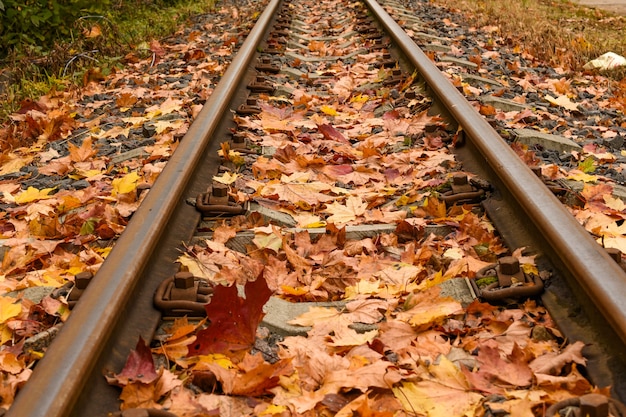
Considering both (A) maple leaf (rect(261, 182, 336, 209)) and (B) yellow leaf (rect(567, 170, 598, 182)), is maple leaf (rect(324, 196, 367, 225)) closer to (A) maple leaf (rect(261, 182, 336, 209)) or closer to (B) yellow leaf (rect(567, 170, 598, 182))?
(A) maple leaf (rect(261, 182, 336, 209))

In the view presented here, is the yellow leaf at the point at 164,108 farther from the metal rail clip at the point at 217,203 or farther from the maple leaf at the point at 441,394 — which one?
the maple leaf at the point at 441,394

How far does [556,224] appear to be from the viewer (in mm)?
2717

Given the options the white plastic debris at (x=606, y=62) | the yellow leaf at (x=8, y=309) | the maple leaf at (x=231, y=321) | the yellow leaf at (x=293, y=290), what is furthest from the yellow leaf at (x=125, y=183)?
the white plastic debris at (x=606, y=62)

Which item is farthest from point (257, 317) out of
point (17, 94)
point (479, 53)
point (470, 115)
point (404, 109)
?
point (479, 53)

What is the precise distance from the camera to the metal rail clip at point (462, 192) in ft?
11.3

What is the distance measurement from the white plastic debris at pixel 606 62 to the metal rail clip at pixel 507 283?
489cm

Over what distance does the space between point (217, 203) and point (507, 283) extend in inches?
56.6

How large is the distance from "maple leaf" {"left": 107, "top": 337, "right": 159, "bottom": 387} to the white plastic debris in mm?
5871

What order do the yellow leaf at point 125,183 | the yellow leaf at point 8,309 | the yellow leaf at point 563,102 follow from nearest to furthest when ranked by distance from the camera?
the yellow leaf at point 8,309 < the yellow leaf at point 125,183 < the yellow leaf at point 563,102

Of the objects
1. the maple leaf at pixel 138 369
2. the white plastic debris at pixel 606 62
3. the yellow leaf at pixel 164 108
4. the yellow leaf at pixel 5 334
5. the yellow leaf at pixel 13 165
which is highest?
the maple leaf at pixel 138 369

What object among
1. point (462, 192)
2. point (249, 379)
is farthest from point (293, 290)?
point (462, 192)

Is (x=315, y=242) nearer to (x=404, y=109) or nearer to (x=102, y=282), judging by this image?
(x=102, y=282)

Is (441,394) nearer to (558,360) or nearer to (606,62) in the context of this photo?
(558,360)

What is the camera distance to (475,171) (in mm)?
3762
